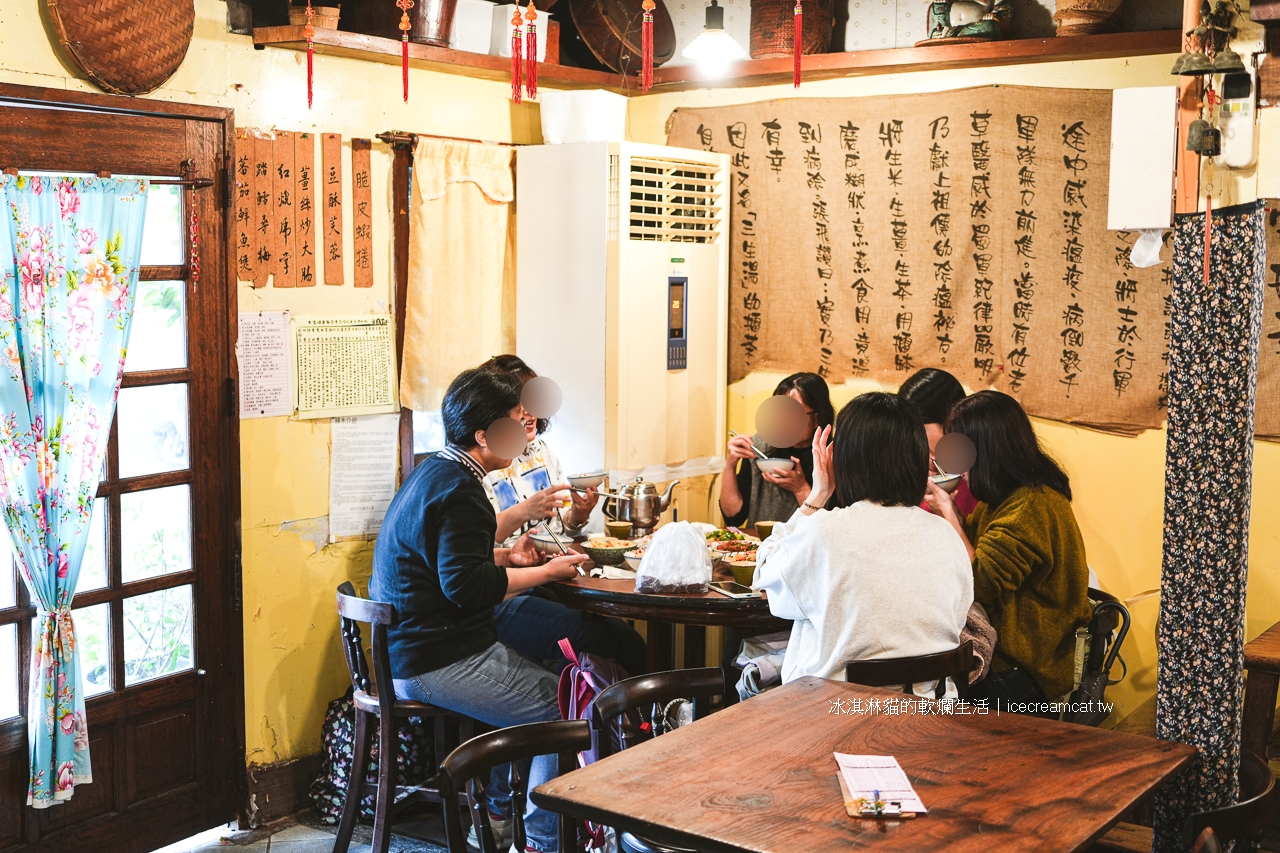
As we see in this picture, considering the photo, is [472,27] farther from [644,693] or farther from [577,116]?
[644,693]

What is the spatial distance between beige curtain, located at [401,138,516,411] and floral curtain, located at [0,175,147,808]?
1.11 meters

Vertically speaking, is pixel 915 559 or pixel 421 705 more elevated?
pixel 915 559

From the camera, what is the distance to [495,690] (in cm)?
357

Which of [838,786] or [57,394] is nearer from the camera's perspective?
[838,786]

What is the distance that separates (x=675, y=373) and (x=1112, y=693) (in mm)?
1948

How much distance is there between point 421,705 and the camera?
11.8 feet

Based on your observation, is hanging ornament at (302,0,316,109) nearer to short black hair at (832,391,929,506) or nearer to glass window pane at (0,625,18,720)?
glass window pane at (0,625,18,720)

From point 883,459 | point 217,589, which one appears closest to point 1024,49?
point 883,459

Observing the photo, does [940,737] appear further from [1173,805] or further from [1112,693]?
[1112,693]

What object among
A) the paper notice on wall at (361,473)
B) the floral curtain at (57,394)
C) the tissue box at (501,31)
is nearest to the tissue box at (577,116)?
the tissue box at (501,31)

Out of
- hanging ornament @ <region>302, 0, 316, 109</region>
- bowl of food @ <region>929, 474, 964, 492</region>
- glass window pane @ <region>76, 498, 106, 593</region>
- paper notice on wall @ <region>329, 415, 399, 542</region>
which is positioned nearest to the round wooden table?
bowl of food @ <region>929, 474, 964, 492</region>

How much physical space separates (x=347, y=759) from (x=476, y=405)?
4.44 feet

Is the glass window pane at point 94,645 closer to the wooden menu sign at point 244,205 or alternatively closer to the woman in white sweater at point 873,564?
the wooden menu sign at point 244,205

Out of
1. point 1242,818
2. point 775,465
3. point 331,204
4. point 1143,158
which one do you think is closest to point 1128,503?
point 775,465
